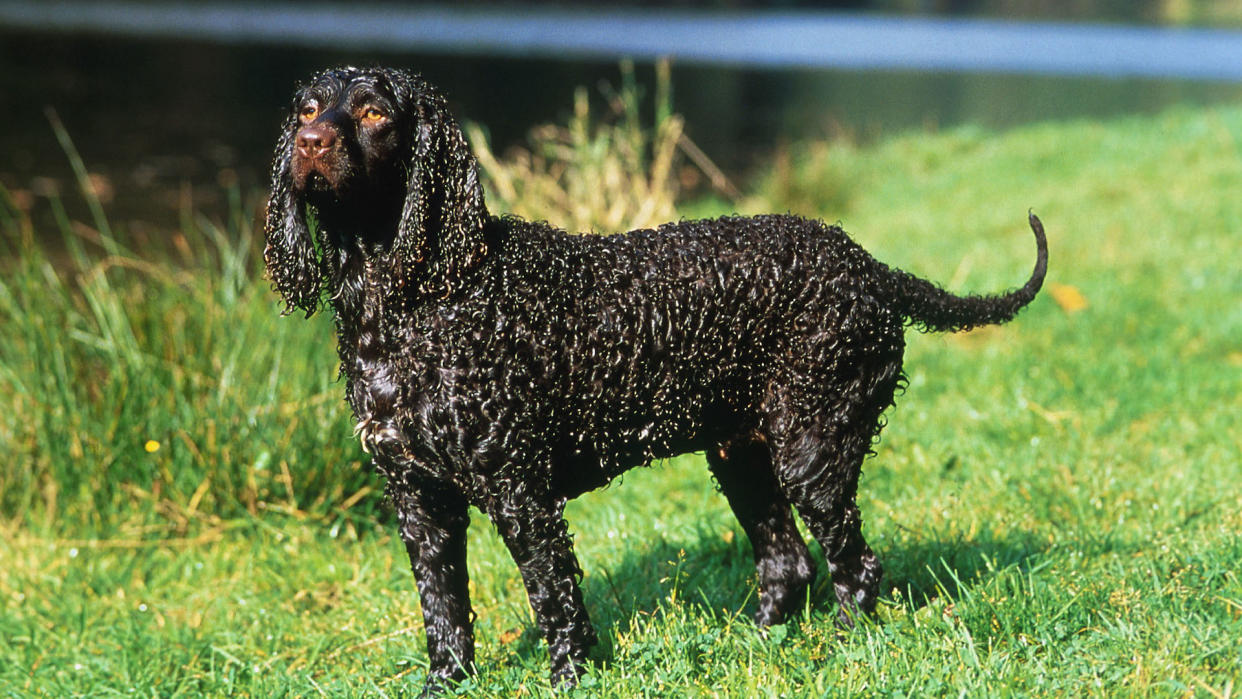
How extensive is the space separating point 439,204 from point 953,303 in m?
1.70

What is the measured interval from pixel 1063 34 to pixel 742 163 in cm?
3396

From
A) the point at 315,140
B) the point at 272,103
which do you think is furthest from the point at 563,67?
the point at 315,140

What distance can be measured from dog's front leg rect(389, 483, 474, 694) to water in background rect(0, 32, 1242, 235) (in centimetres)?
655

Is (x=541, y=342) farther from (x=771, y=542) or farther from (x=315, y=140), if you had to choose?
(x=771, y=542)

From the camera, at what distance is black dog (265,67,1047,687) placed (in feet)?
9.88

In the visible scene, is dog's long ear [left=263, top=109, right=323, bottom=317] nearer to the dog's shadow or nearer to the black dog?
the black dog

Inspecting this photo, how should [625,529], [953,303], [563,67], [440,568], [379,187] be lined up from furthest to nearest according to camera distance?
[563,67] → [625,529] → [953,303] → [440,568] → [379,187]

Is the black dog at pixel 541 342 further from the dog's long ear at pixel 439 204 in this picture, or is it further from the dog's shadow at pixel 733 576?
the dog's shadow at pixel 733 576

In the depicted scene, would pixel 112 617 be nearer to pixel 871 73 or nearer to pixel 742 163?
pixel 742 163

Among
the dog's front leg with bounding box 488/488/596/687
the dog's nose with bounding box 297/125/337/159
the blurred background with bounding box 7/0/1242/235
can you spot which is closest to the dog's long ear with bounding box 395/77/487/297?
the dog's nose with bounding box 297/125/337/159

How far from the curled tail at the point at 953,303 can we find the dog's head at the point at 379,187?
4.50 feet

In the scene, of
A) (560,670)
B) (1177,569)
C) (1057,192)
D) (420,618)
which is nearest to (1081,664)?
(1177,569)

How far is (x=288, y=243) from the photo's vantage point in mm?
3158

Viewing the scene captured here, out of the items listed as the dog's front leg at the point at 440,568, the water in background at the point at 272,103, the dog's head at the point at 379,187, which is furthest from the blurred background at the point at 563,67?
the dog's front leg at the point at 440,568
